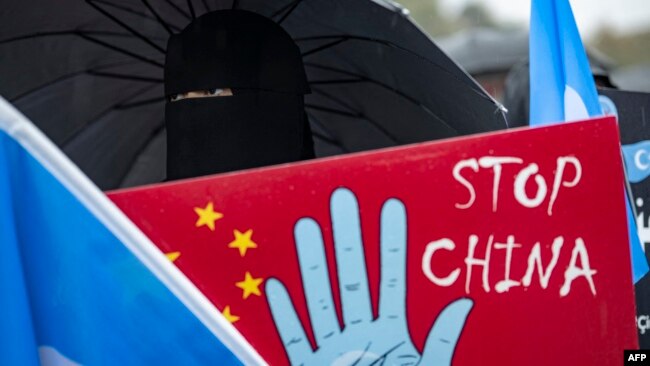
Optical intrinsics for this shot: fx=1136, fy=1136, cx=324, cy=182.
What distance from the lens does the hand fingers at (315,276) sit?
93.6 inches

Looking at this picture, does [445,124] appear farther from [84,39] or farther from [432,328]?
[432,328]

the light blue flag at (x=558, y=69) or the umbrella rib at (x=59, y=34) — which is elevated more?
the umbrella rib at (x=59, y=34)

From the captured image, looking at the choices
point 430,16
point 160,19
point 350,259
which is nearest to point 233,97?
point 160,19

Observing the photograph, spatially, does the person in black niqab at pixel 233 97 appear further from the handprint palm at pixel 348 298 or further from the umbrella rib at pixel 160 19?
the handprint palm at pixel 348 298

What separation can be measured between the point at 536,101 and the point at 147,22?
60.8 inches

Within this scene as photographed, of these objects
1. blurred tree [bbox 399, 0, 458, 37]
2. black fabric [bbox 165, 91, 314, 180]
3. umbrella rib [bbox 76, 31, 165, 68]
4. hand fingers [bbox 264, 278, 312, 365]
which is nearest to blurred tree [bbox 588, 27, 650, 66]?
blurred tree [bbox 399, 0, 458, 37]

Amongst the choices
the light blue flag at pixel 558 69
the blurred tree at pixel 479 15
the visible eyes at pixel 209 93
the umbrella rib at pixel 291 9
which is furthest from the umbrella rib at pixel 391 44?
the blurred tree at pixel 479 15

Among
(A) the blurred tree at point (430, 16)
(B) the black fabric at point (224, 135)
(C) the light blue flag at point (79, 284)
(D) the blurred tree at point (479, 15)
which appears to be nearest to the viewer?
(C) the light blue flag at point (79, 284)

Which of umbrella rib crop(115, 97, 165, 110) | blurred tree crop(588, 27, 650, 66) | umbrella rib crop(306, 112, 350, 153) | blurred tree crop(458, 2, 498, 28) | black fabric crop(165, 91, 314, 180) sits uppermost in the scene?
blurred tree crop(458, 2, 498, 28)

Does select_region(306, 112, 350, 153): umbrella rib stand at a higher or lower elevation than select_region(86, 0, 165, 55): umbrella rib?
lower

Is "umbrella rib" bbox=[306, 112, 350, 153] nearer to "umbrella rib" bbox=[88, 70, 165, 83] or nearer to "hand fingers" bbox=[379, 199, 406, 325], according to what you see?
Answer: "umbrella rib" bbox=[88, 70, 165, 83]

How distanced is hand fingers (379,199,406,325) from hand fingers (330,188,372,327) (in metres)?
0.04

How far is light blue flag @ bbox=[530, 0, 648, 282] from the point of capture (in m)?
3.76

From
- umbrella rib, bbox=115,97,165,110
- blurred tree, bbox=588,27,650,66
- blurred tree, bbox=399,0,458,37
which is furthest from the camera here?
blurred tree, bbox=399,0,458,37
